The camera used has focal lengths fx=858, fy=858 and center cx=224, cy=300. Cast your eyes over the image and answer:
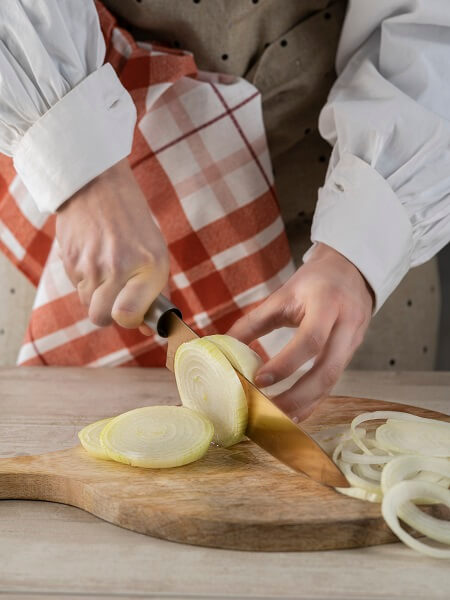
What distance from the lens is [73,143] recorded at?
991 mm

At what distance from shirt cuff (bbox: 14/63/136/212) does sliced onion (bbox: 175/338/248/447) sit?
0.78 ft

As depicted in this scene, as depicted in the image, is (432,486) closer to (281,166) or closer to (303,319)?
(303,319)

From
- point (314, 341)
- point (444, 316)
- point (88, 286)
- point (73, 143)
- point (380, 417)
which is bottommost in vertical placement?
point (444, 316)

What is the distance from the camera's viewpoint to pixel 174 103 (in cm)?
122

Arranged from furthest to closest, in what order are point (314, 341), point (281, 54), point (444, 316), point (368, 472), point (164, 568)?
1. point (444, 316)
2. point (281, 54)
3. point (314, 341)
4. point (368, 472)
5. point (164, 568)

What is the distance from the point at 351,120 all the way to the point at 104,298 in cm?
40

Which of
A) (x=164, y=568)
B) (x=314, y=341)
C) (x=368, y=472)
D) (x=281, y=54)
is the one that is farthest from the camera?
(x=281, y=54)

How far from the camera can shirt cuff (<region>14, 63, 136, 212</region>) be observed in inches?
39.0

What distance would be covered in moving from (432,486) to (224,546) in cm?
19

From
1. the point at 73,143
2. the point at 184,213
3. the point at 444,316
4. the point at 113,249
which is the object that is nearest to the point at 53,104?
the point at 73,143

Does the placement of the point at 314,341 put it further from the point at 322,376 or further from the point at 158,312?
the point at 158,312

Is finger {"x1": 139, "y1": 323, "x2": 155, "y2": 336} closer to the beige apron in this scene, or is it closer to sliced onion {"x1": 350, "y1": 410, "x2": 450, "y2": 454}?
sliced onion {"x1": 350, "y1": 410, "x2": 450, "y2": 454}

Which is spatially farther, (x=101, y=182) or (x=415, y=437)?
(x=101, y=182)

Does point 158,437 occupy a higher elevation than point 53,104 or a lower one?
lower
